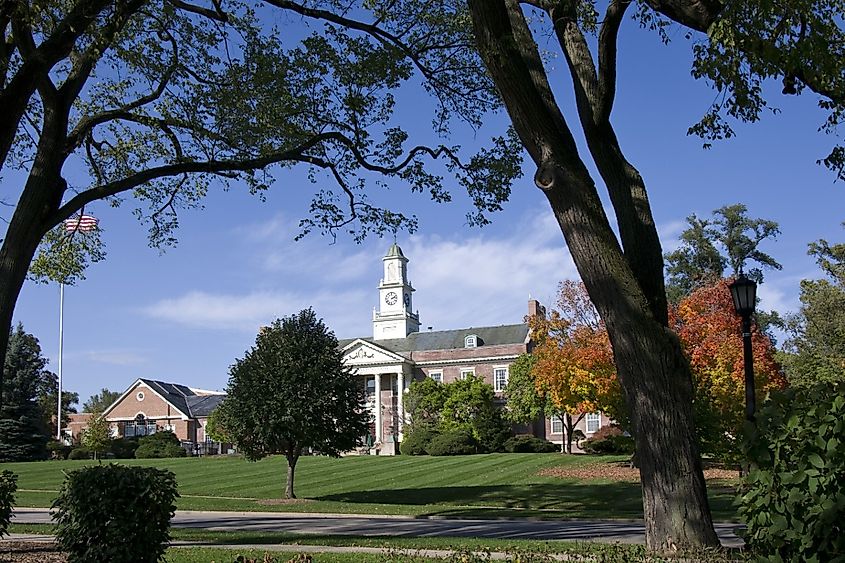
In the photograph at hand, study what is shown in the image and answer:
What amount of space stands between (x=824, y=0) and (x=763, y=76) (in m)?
1.51

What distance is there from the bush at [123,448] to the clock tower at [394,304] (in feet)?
89.3

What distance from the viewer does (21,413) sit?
57.5 meters

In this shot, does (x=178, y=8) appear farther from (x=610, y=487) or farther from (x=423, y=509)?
(x=610, y=487)

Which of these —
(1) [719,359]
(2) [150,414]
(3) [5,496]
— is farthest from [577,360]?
(2) [150,414]

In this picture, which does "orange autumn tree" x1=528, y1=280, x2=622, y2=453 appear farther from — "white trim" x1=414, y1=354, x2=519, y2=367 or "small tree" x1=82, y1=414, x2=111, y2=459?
"small tree" x1=82, y1=414, x2=111, y2=459

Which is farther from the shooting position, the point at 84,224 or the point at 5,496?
the point at 84,224

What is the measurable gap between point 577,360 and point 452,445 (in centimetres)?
1743

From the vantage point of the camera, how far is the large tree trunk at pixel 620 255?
25.1 ft

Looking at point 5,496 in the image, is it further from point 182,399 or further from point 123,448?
point 182,399

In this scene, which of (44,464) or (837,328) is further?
(44,464)

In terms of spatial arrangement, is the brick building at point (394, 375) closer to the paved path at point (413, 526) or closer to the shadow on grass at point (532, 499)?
the shadow on grass at point (532, 499)

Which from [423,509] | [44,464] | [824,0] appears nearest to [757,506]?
[824,0]

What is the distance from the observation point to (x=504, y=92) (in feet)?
27.4

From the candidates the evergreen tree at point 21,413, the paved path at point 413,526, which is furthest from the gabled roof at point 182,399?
the paved path at point 413,526
